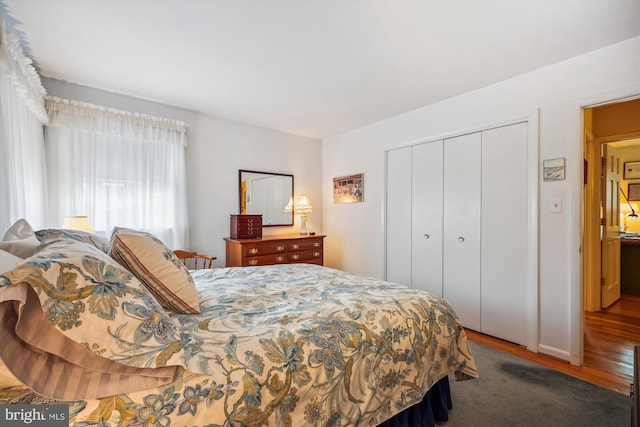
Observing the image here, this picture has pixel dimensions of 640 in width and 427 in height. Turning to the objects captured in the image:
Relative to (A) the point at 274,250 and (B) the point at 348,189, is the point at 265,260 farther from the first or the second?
(B) the point at 348,189

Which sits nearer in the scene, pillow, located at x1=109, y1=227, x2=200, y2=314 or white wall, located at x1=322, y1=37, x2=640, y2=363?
pillow, located at x1=109, y1=227, x2=200, y2=314

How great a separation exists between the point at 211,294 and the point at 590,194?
4338 millimetres

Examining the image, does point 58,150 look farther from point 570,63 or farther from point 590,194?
point 590,194

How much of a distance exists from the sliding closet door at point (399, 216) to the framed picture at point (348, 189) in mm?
476

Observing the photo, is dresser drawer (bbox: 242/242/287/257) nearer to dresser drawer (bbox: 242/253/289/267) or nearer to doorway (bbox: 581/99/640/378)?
dresser drawer (bbox: 242/253/289/267)

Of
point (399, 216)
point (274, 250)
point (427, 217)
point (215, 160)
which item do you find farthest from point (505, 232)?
point (215, 160)

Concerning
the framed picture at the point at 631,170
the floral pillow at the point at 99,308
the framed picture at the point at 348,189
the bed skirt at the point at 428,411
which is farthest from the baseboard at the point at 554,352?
the framed picture at the point at 631,170

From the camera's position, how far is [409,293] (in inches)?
64.5

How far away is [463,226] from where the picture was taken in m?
3.05

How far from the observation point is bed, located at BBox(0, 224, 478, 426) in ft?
2.44

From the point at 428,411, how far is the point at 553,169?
2.25 m

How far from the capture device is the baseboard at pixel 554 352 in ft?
7.63

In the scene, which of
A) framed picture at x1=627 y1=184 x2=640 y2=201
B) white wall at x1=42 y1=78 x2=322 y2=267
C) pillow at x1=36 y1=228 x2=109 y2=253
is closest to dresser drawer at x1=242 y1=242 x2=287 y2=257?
white wall at x1=42 y1=78 x2=322 y2=267

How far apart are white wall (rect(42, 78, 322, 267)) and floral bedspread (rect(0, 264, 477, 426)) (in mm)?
2059
